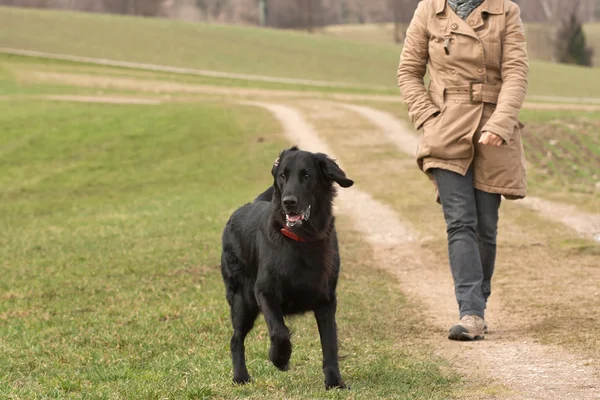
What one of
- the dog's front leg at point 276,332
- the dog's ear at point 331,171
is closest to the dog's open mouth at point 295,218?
the dog's ear at point 331,171

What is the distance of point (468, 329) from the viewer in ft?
22.0

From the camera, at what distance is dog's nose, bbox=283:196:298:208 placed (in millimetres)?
5109

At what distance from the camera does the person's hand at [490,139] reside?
654cm

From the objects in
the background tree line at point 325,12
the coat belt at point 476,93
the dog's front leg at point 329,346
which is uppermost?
the coat belt at point 476,93

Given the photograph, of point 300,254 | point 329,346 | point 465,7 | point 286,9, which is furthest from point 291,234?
point 286,9

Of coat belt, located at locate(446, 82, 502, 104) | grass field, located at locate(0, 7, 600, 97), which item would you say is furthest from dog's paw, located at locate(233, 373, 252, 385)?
grass field, located at locate(0, 7, 600, 97)

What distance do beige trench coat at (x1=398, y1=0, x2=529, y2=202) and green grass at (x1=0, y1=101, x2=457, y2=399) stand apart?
1.43 meters

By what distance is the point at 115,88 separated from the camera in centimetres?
4319

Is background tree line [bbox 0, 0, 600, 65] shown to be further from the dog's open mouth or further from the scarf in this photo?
the dog's open mouth

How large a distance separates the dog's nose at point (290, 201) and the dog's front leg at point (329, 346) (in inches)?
25.9

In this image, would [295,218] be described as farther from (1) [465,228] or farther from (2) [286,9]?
(2) [286,9]

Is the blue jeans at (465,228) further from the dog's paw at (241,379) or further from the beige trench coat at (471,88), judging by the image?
the dog's paw at (241,379)

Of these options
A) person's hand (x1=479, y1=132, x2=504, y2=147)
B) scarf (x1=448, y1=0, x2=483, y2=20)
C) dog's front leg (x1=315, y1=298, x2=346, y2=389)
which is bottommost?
dog's front leg (x1=315, y1=298, x2=346, y2=389)

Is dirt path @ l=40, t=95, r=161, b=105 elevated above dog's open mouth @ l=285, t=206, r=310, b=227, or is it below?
below
